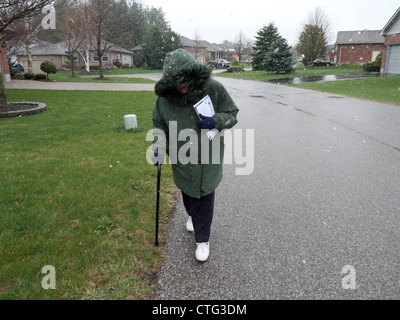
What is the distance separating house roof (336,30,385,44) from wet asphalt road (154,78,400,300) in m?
48.6

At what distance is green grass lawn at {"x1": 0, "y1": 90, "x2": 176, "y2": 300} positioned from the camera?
2.46 m

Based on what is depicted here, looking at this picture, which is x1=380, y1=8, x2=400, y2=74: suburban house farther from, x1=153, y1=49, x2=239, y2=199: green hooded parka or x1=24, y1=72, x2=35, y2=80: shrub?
x1=24, y1=72, x2=35, y2=80: shrub

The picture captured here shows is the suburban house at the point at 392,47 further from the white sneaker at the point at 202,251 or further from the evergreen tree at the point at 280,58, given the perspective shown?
the white sneaker at the point at 202,251

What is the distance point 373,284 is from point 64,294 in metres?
2.55

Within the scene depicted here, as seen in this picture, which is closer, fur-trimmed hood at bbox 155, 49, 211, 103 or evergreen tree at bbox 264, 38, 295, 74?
fur-trimmed hood at bbox 155, 49, 211, 103

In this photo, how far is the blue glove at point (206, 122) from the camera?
2455mm

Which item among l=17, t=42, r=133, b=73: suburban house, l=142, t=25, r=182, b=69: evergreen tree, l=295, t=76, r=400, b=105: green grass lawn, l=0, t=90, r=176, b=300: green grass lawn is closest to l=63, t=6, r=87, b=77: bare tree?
l=17, t=42, r=133, b=73: suburban house

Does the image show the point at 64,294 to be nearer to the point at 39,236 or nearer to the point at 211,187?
the point at 39,236
